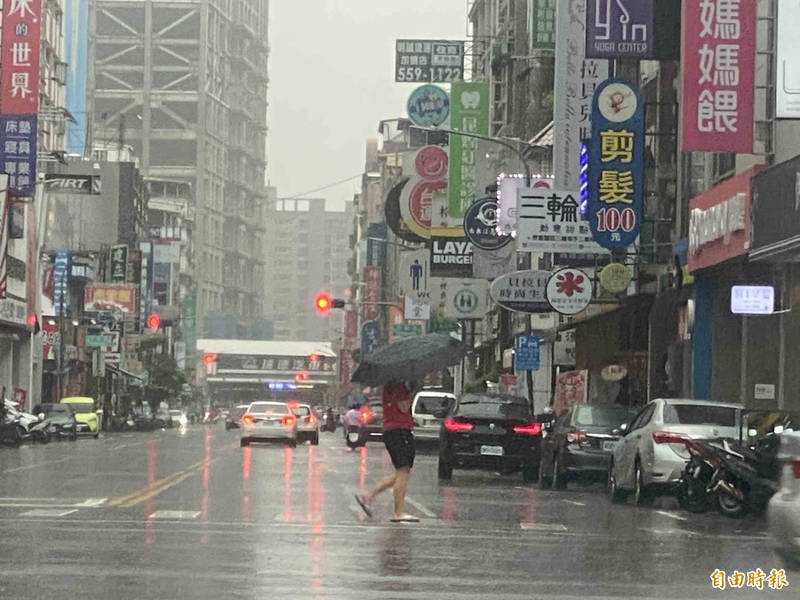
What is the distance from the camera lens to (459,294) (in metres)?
66.1

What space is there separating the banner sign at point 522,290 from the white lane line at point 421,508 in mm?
20712

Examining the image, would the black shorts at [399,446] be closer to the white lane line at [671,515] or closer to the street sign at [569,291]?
the white lane line at [671,515]

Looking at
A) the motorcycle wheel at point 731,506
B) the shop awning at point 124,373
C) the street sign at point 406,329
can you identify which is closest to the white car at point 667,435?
the motorcycle wheel at point 731,506

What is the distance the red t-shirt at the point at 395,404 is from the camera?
21.3 m

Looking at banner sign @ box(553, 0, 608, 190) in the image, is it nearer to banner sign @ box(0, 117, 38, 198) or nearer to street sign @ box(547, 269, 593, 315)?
street sign @ box(547, 269, 593, 315)

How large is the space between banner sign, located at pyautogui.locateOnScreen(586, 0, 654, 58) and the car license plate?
7835 millimetres

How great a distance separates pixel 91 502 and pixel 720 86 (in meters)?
12.9

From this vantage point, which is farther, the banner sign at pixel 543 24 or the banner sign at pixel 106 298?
the banner sign at pixel 106 298

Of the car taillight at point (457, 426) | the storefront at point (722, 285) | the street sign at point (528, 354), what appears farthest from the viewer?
the street sign at point (528, 354)

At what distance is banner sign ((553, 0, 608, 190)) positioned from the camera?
43.7 meters

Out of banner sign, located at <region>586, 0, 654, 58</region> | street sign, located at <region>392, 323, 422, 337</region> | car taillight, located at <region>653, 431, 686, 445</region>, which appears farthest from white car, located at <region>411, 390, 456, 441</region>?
street sign, located at <region>392, 323, 422, 337</region>

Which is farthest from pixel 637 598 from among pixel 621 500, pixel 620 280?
→ pixel 620 280

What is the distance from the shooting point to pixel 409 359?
21297 mm

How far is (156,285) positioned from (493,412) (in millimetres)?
141241
